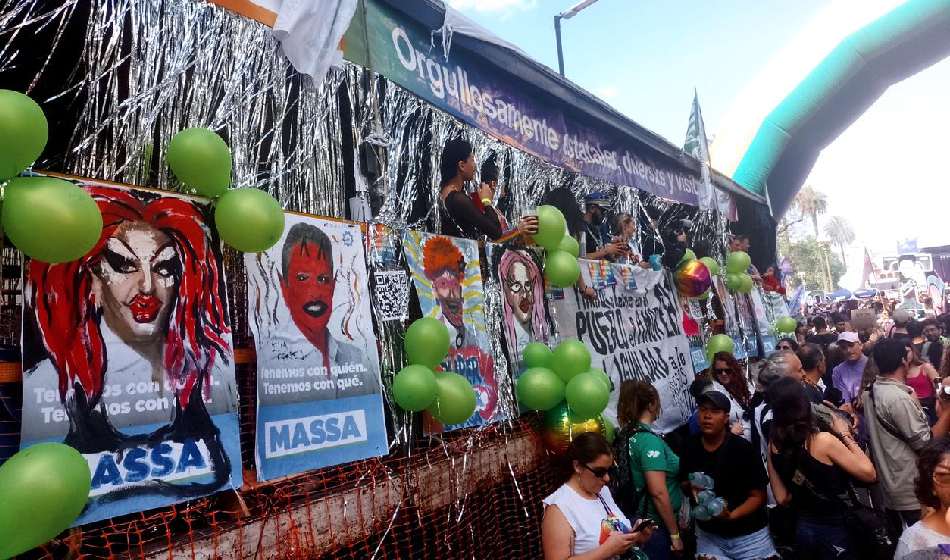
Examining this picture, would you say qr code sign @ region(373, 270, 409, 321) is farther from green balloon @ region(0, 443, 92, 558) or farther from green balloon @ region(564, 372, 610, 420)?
green balloon @ region(0, 443, 92, 558)

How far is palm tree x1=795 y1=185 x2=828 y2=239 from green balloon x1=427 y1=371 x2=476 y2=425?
5874 cm

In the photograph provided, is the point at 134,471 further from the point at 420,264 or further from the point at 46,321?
the point at 420,264

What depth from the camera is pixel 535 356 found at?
416 cm

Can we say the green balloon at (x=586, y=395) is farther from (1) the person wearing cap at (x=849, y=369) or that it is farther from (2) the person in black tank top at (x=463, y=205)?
(1) the person wearing cap at (x=849, y=369)

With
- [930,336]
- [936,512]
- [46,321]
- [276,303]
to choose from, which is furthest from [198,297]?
[930,336]

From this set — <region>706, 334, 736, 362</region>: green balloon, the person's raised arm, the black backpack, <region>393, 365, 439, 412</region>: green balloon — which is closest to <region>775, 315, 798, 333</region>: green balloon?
<region>706, 334, 736, 362</region>: green balloon

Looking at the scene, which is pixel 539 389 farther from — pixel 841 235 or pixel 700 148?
pixel 841 235

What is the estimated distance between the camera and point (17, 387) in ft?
6.96

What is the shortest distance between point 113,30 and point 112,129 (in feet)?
1.56

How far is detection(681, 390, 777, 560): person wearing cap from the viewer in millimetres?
3424

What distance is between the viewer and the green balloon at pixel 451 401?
10.3 ft

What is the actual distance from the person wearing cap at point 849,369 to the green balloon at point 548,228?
13.2ft

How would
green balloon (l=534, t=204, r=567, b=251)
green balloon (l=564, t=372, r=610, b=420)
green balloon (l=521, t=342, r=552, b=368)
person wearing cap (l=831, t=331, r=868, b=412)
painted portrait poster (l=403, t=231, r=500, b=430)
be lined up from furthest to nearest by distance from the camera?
1. person wearing cap (l=831, t=331, r=868, b=412)
2. green balloon (l=534, t=204, r=567, b=251)
3. green balloon (l=521, t=342, r=552, b=368)
4. green balloon (l=564, t=372, r=610, b=420)
5. painted portrait poster (l=403, t=231, r=500, b=430)

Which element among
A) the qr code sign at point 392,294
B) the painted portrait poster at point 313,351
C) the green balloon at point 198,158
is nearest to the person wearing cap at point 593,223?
the qr code sign at point 392,294
